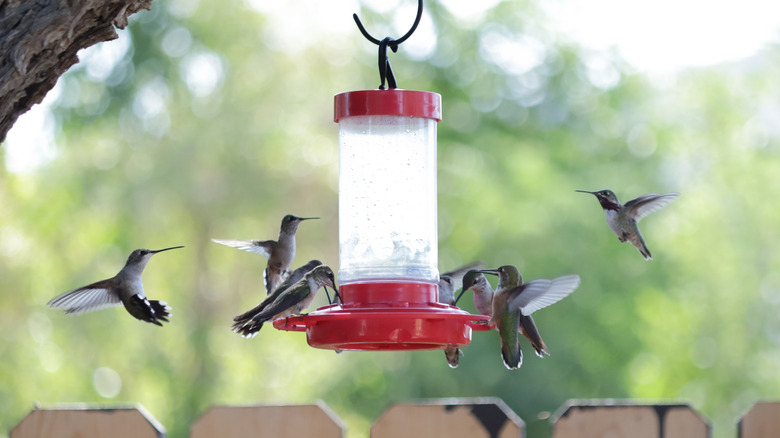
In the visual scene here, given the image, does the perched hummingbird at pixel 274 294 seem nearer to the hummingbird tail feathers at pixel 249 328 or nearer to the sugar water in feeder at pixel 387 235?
the hummingbird tail feathers at pixel 249 328

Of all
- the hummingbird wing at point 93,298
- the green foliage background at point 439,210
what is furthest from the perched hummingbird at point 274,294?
the green foliage background at point 439,210

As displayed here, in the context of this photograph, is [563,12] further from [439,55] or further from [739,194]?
[739,194]

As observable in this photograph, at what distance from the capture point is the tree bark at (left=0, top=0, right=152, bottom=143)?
238 cm

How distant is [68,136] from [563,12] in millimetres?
7189

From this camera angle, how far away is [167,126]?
14.2 metres

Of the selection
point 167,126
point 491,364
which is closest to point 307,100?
point 167,126

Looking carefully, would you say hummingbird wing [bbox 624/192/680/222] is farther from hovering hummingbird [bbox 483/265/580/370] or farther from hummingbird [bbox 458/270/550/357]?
hovering hummingbird [bbox 483/265/580/370]

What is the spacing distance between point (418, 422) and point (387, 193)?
37.6 inches

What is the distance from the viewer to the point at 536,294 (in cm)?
323

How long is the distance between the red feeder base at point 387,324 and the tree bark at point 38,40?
0.95 meters

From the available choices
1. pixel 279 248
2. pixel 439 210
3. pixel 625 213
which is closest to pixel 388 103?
pixel 279 248

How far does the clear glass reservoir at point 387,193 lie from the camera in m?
3.68

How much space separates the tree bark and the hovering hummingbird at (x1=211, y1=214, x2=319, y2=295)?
5.19ft


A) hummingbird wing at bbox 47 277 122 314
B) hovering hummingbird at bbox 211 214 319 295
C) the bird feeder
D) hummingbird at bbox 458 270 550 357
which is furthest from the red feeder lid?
hummingbird wing at bbox 47 277 122 314
